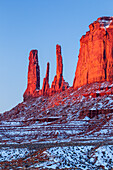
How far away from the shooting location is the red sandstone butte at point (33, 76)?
129250mm

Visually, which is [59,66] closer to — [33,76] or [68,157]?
[33,76]

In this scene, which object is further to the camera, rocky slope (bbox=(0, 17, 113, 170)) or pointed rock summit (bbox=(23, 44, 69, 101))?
pointed rock summit (bbox=(23, 44, 69, 101))

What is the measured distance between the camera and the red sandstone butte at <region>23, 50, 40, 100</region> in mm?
Answer: 129250

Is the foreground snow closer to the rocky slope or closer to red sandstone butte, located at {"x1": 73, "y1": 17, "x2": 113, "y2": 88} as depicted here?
the rocky slope

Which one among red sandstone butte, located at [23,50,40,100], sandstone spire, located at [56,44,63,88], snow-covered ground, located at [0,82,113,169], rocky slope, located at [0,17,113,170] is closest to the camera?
snow-covered ground, located at [0,82,113,169]

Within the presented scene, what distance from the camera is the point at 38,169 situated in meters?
22.2

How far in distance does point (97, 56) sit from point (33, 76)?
4089cm

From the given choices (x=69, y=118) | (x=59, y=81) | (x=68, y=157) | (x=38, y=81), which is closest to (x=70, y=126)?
(x=69, y=118)

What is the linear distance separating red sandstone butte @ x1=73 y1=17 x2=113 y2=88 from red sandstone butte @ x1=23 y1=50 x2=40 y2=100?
2577 cm

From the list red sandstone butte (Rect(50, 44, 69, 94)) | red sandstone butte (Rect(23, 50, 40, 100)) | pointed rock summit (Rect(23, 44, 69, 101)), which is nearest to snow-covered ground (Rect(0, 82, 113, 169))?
pointed rock summit (Rect(23, 44, 69, 101))

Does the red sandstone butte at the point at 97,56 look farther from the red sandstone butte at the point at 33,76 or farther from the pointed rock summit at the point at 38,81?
the red sandstone butte at the point at 33,76

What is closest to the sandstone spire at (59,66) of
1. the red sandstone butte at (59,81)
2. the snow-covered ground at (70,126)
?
the red sandstone butte at (59,81)

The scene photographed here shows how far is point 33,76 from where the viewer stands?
13262cm

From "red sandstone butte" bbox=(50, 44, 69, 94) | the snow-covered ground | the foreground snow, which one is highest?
"red sandstone butte" bbox=(50, 44, 69, 94)
